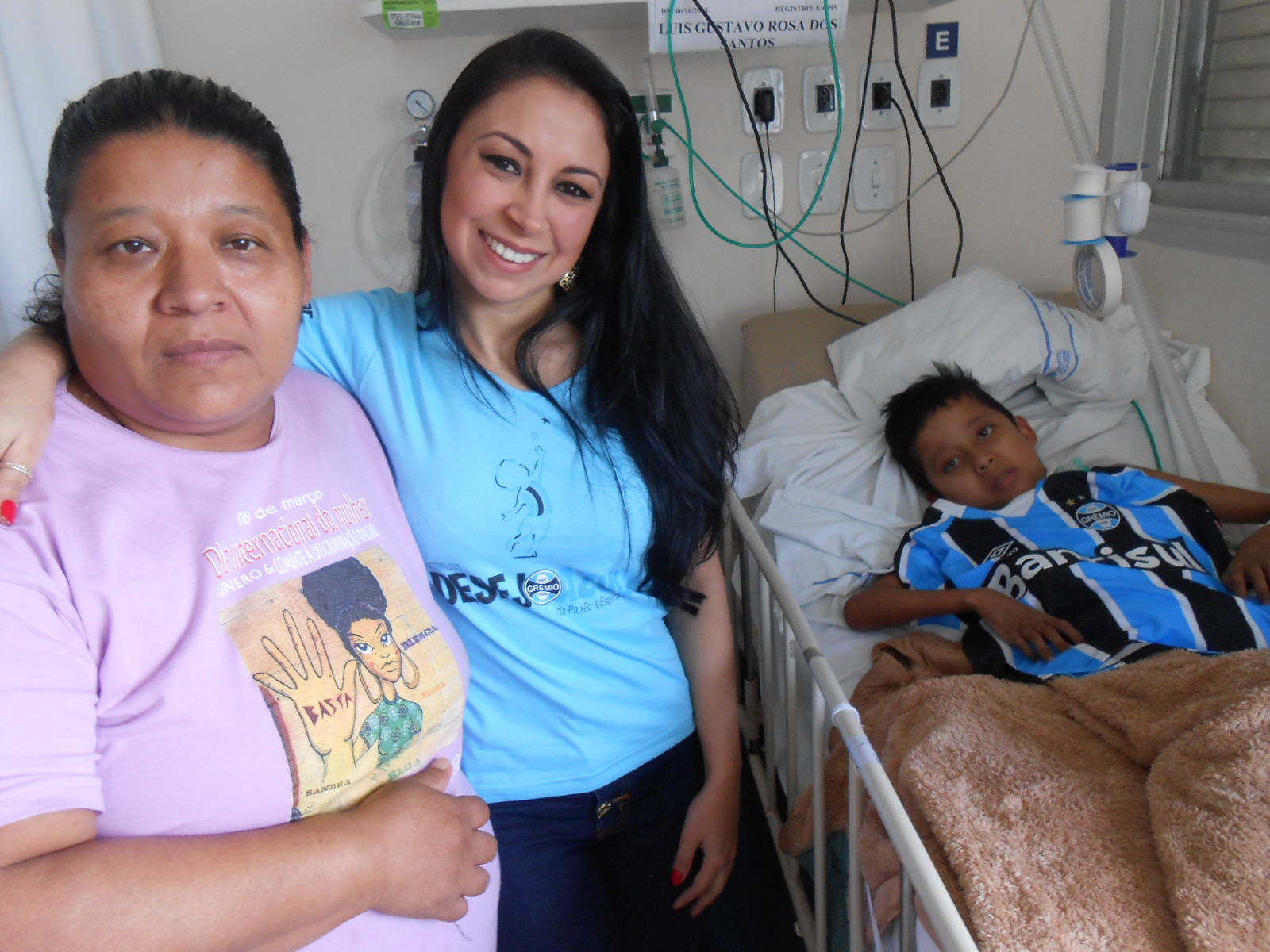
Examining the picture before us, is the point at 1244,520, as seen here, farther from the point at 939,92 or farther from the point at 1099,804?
the point at 939,92

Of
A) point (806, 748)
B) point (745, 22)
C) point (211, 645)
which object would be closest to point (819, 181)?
point (745, 22)

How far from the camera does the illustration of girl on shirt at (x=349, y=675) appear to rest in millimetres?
754

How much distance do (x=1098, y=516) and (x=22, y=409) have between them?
1.37m

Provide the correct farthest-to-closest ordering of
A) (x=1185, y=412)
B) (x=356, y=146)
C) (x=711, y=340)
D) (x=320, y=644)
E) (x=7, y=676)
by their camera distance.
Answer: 1. (x=711, y=340)
2. (x=356, y=146)
3. (x=1185, y=412)
4. (x=320, y=644)
5. (x=7, y=676)

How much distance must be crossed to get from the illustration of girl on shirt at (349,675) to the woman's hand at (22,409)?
221 mm

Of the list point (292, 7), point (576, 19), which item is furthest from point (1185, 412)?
point (292, 7)

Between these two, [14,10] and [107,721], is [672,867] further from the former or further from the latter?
[14,10]

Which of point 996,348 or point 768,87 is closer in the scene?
point 996,348

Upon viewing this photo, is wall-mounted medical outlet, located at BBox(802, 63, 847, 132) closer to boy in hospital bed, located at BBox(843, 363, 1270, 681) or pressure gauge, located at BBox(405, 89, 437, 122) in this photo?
boy in hospital bed, located at BBox(843, 363, 1270, 681)

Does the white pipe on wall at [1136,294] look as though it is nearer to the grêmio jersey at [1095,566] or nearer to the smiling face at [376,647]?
the grêmio jersey at [1095,566]

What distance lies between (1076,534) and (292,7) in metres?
1.81

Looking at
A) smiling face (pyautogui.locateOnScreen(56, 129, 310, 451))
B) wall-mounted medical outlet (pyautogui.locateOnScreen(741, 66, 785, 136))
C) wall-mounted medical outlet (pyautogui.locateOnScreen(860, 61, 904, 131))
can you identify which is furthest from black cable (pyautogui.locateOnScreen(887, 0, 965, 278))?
smiling face (pyautogui.locateOnScreen(56, 129, 310, 451))

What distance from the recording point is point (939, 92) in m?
1.96

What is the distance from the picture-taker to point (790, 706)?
1.20 meters
